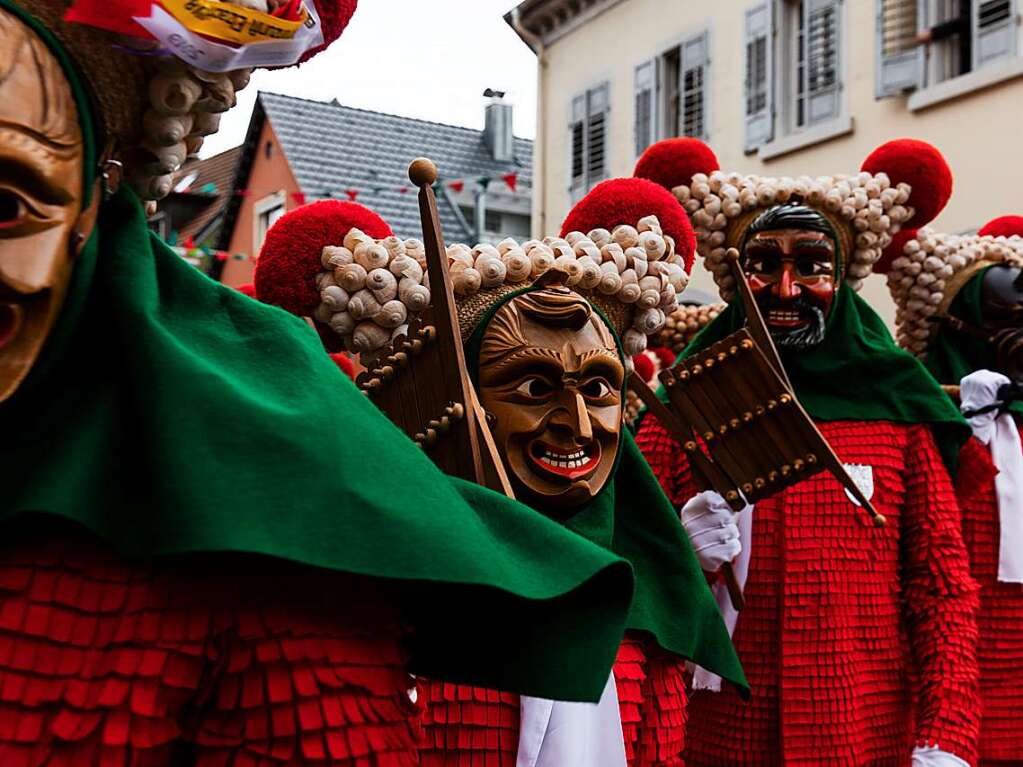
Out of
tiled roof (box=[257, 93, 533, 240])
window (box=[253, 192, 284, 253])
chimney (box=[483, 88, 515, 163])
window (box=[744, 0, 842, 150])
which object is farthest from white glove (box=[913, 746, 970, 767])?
chimney (box=[483, 88, 515, 163])

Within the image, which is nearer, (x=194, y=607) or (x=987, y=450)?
(x=194, y=607)

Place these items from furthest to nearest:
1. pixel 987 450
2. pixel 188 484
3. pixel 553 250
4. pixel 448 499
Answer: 1. pixel 987 450
2. pixel 553 250
3. pixel 448 499
4. pixel 188 484

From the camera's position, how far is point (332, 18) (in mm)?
1642

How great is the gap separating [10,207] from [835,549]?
2.71 m

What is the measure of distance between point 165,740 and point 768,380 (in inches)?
95.0

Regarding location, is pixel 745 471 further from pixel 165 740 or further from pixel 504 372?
pixel 165 740

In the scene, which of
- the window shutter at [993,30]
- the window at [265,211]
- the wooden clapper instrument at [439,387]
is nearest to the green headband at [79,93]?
the wooden clapper instrument at [439,387]

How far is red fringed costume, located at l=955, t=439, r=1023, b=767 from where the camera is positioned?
431 centimetres

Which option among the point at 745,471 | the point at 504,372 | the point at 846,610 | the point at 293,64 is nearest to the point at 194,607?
the point at 293,64

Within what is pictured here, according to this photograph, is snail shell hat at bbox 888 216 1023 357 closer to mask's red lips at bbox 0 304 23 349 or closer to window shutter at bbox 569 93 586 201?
mask's red lips at bbox 0 304 23 349

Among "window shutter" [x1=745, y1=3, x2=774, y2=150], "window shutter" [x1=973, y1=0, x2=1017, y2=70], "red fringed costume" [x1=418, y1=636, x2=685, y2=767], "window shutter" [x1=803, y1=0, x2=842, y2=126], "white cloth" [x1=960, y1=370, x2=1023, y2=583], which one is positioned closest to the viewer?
"red fringed costume" [x1=418, y1=636, x2=685, y2=767]

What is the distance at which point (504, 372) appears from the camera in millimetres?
2732

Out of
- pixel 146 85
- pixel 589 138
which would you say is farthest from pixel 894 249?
pixel 589 138

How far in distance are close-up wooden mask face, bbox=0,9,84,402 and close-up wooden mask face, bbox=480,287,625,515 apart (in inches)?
53.2
